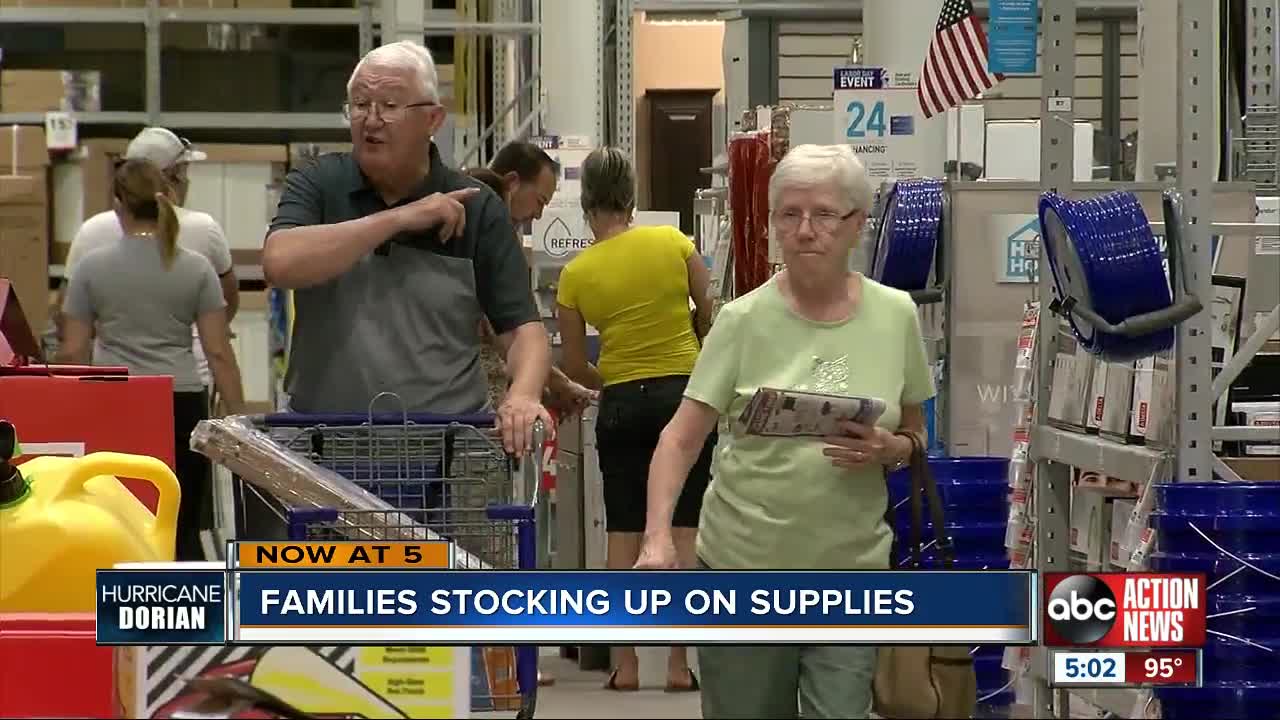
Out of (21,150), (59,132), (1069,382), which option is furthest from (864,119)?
(59,132)

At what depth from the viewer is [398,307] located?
4277 mm

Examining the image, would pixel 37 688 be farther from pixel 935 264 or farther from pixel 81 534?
pixel 935 264

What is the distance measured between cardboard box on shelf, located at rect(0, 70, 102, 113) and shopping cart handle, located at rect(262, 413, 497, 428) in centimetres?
1102

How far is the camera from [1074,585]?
3.51 m

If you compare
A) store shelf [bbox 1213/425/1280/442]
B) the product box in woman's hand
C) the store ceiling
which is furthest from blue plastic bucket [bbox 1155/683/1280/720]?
the store ceiling

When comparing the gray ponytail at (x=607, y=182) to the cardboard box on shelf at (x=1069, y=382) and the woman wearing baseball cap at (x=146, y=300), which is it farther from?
the cardboard box on shelf at (x=1069, y=382)

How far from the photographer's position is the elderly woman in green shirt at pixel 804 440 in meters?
3.52

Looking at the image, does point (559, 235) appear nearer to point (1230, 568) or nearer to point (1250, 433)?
point (1250, 433)

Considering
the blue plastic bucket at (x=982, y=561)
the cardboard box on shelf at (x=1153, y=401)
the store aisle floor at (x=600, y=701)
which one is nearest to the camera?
the cardboard box on shelf at (x=1153, y=401)

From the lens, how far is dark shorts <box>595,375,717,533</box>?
6.95 metres

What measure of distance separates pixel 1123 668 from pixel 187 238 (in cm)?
472

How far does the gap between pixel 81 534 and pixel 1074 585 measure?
1.73 metres

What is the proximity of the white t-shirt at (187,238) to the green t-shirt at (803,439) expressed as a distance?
404 centimetres

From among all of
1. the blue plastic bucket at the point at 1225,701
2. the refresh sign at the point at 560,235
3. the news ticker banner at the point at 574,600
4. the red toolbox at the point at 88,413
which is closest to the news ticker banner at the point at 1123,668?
the news ticker banner at the point at 574,600
